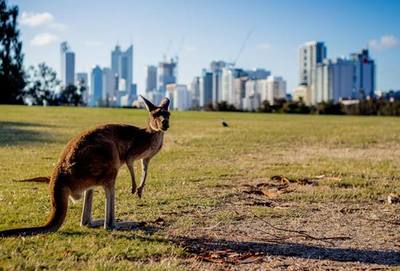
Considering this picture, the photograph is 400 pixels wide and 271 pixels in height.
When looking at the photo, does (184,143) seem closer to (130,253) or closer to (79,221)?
(79,221)

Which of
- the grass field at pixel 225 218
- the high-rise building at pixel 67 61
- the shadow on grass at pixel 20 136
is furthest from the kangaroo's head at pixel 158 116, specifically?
the high-rise building at pixel 67 61

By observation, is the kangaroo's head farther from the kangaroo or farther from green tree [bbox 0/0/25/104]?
green tree [bbox 0/0/25/104]

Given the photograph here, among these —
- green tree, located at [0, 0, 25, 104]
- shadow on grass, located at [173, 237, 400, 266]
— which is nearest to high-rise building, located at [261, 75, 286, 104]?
green tree, located at [0, 0, 25, 104]

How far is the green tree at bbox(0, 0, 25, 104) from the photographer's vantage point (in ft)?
127

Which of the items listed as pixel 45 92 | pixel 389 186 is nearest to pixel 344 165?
pixel 389 186

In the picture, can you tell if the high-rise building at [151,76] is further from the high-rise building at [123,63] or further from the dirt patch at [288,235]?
the dirt patch at [288,235]

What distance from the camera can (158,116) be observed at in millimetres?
4984

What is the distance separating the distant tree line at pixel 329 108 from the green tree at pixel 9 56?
1824cm

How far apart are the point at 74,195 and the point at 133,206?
1512 millimetres

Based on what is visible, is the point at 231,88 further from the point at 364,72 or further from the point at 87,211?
the point at 87,211

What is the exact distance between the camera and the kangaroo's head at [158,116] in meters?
4.96

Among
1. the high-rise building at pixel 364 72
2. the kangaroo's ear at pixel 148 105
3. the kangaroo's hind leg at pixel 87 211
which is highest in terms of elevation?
the high-rise building at pixel 364 72

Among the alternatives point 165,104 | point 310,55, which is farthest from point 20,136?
point 310,55

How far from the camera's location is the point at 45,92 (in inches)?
1999
